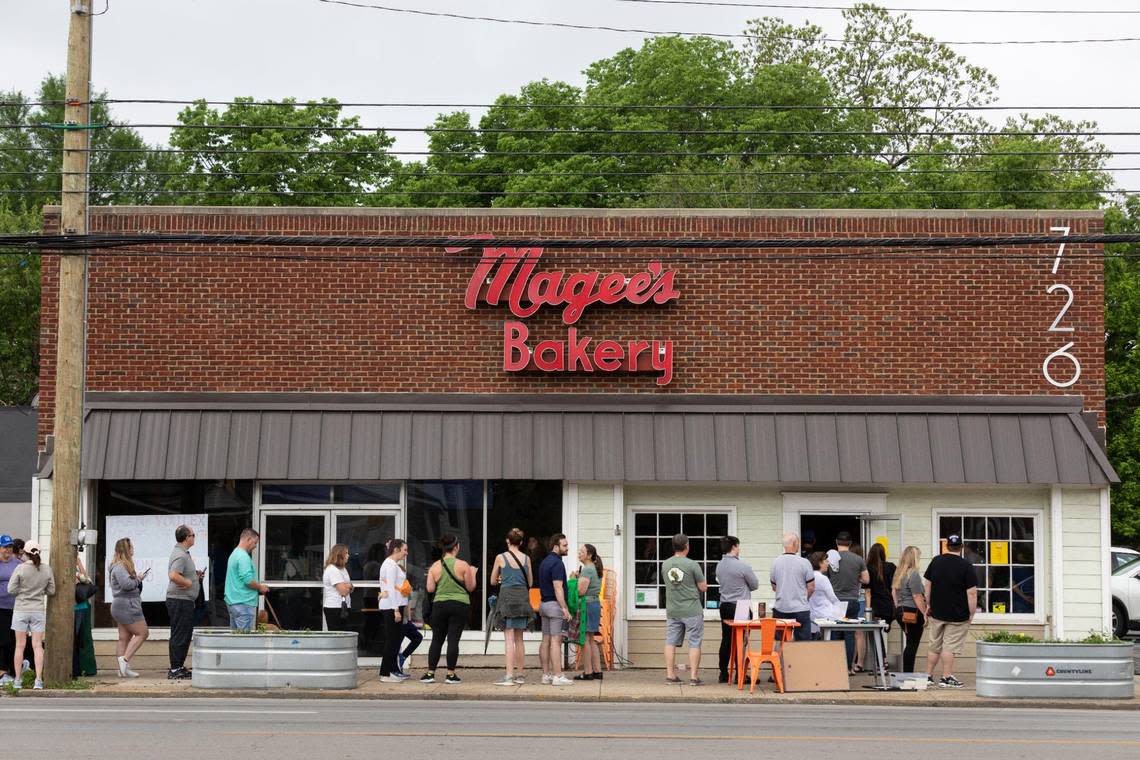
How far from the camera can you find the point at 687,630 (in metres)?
17.7

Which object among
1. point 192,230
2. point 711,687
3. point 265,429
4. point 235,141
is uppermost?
point 235,141

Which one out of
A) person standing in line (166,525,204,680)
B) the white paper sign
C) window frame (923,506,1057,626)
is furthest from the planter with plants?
the white paper sign

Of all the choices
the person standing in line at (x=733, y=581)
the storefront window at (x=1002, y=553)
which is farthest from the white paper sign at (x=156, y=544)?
the storefront window at (x=1002, y=553)

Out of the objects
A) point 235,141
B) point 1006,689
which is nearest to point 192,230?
point 1006,689

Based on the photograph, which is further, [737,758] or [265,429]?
[265,429]

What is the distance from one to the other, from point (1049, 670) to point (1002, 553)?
148 inches

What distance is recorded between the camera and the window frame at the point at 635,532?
2011cm

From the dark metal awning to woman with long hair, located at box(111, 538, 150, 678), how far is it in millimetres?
2101

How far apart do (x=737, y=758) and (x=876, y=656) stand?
680 centimetres

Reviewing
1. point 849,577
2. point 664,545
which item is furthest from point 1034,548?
point 664,545

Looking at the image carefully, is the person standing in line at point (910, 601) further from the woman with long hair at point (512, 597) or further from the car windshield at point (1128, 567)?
the car windshield at point (1128, 567)

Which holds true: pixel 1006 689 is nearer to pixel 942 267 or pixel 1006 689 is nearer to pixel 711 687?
pixel 711 687

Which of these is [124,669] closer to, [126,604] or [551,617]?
[126,604]

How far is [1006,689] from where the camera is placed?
16578 mm
